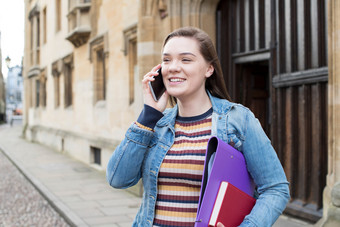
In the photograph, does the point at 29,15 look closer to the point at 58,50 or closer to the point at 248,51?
the point at 58,50

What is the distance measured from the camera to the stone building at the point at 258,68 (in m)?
4.99

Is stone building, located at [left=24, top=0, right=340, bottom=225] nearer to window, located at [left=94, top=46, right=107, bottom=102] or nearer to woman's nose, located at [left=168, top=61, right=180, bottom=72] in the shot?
window, located at [left=94, top=46, right=107, bottom=102]

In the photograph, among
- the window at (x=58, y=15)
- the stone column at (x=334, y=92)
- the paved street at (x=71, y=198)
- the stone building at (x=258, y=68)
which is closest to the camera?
the stone column at (x=334, y=92)

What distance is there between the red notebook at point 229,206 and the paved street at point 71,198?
3680 mm

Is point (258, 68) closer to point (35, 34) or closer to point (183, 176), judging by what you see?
point (183, 176)

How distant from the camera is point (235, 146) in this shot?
176cm

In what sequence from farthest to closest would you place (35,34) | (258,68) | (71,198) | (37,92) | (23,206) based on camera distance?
(37,92), (35,34), (71,198), (23,206), (258,68)

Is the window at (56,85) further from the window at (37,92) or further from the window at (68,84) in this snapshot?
the window at (37,92)

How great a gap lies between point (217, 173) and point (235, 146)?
224 millimetres

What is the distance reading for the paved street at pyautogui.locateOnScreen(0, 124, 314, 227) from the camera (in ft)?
19.8

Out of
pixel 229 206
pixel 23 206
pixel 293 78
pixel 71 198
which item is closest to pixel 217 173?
pixel 229 206

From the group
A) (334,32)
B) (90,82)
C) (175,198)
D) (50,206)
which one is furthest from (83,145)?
(175,198)

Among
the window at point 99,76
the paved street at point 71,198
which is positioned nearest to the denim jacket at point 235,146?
the paved street at point 71,198

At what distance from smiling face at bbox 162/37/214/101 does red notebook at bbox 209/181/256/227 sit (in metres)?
0.49
